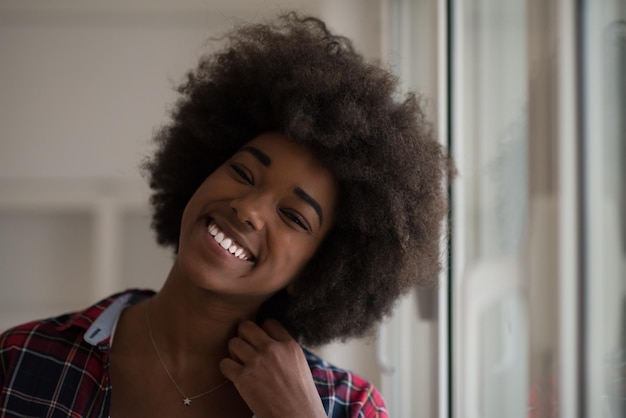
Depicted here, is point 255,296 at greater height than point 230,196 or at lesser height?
lesser

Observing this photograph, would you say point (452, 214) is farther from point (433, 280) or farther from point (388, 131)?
point (388, 131)

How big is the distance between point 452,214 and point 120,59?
1.80m

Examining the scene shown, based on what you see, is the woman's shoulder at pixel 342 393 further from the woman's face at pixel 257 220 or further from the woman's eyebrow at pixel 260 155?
the woman's eyebrow at pixel 260 155

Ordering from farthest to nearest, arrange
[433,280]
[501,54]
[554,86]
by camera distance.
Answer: [433,280] < [501,54] < [554,86]

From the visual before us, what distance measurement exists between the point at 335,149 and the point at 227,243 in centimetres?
25

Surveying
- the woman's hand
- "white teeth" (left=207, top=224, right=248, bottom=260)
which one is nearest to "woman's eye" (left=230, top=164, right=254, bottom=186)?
"white teeth" (left=207, top=224, right=248, bottom=260)

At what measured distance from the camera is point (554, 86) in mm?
1063

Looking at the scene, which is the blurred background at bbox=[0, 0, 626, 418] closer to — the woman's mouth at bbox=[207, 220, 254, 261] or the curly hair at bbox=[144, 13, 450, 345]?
the curly hair at bbox=[144, 13, 450, 345]

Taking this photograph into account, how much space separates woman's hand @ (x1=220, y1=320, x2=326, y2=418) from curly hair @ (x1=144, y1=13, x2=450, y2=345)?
10cm

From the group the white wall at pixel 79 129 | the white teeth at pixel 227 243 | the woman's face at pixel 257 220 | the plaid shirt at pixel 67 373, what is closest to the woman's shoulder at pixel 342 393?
the plaid shirt at pixel 67 373

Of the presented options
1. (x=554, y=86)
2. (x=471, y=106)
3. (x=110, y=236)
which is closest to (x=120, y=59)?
(x=110, y=236)

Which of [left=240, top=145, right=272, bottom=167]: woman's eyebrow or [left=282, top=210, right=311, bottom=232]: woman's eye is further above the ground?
[left=240, top=145, right=272, bottom=167]: woman's eyebrow

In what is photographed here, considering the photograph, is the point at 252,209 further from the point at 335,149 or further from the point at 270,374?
the point at 270,374

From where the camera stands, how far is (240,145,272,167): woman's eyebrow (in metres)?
1.24
